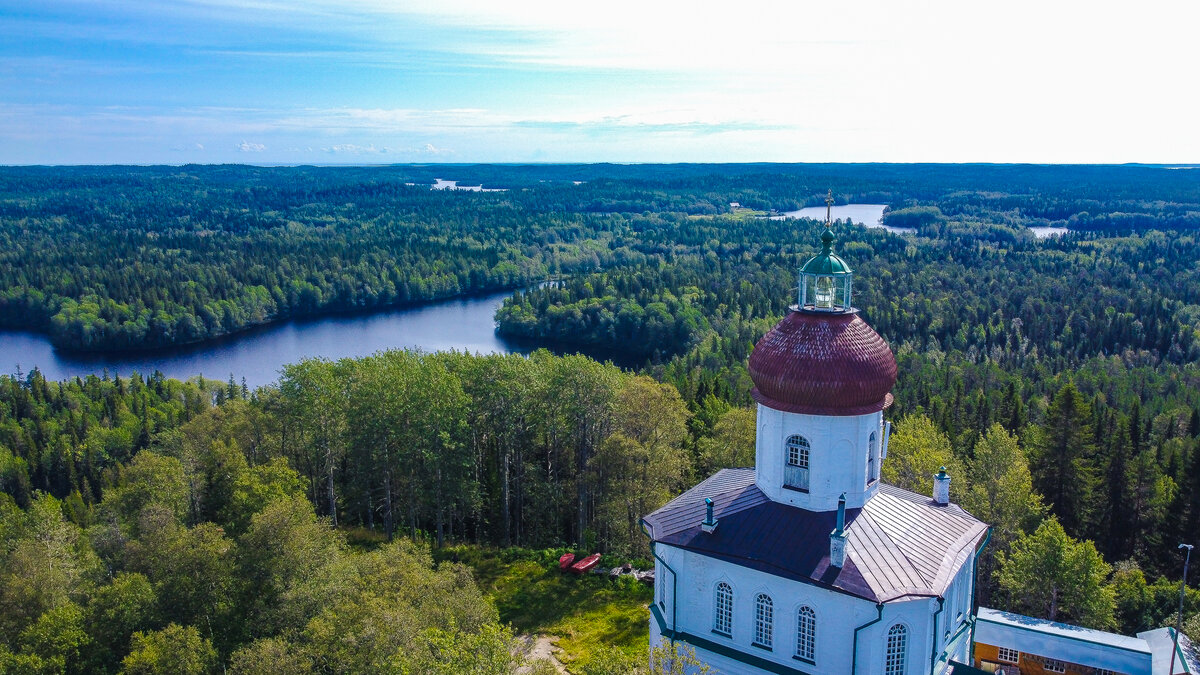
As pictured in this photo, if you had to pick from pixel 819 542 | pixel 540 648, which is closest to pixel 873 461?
pixel 819 542

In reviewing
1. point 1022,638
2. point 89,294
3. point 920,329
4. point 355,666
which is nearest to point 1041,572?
point 1022,638

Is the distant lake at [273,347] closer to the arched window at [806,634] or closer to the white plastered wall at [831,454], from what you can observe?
the white plastered wall at [831,454]

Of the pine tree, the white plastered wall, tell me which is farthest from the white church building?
the pine tree

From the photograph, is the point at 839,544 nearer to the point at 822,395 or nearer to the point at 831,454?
the point at 831,454

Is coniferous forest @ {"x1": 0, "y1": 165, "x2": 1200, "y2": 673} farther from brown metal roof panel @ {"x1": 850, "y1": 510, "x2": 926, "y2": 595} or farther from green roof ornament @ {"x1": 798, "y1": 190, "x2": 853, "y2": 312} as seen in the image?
green roof ornament @ {"x1": 798, "y1": 190, "x2": 853, "y2": 312}

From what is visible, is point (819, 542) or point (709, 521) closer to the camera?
point (819, 542)

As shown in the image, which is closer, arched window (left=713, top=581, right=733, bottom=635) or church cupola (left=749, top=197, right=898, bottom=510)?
church cupola (left=749, top=197, right=898, bottom=510)
